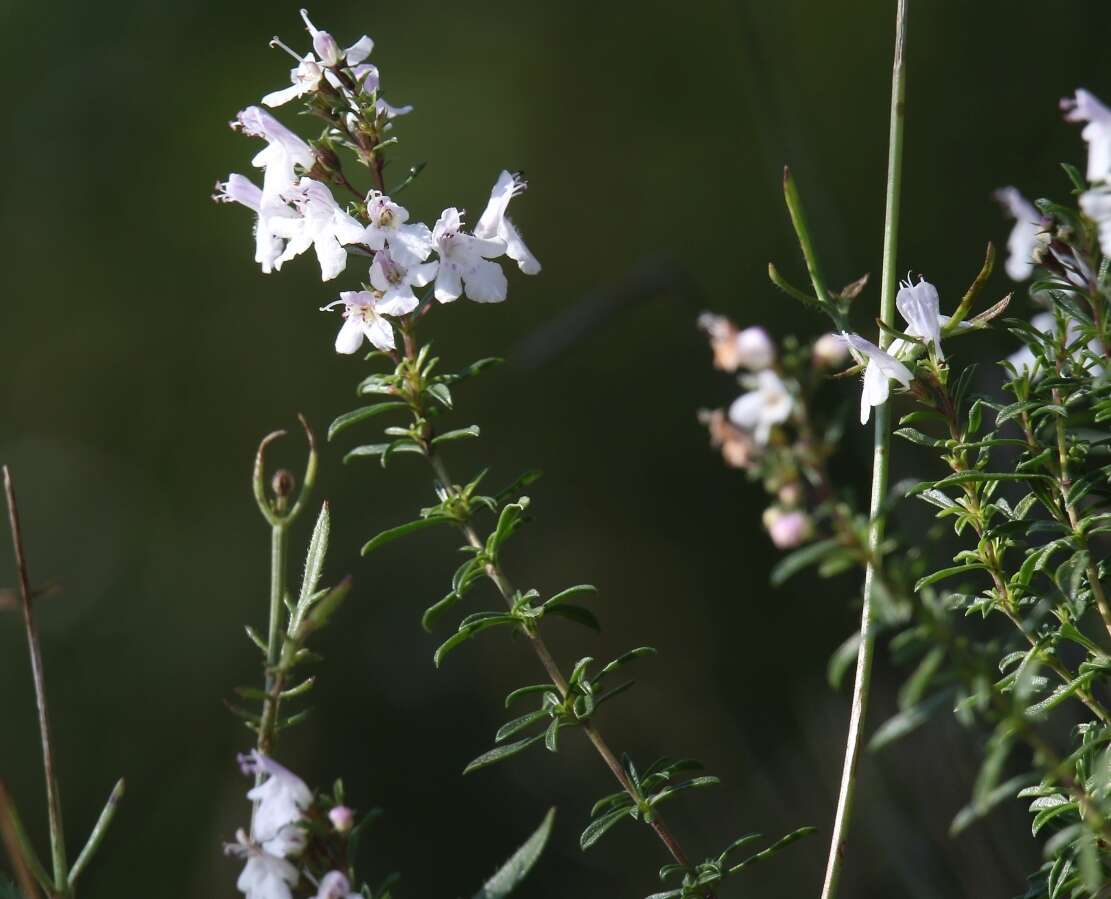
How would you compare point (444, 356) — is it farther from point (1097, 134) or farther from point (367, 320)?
point (1097, 134)

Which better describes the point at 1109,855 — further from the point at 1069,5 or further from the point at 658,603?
the point at 1069,5

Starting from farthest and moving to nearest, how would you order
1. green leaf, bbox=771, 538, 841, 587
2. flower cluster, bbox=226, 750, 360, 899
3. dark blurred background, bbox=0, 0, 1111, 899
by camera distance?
dark blurred background, bbox=0, 0, 1111, 899 < flower cluster, bbox=226, 750, 360, 899 < green leaf, bbox=771, 538, 841, 587

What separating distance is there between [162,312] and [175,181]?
8.5 inches

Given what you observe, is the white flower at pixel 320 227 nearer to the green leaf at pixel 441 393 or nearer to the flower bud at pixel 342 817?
the green leaf at pixel 441 393

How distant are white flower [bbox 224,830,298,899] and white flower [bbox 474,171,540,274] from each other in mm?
285

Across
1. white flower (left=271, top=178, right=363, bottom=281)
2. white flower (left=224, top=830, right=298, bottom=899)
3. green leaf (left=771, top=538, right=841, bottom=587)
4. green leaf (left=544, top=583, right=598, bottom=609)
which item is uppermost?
white flower (left=271, top=178, right=363, bottom=281)

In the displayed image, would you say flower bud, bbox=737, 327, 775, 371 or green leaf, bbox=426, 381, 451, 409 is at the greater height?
green leaf, bbox=426, 381, 451, 409

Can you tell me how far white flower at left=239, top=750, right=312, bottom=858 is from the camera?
48cm

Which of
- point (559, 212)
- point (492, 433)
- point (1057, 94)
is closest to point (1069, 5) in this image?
point (1057, 94)

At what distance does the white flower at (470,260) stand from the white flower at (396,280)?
1 cm

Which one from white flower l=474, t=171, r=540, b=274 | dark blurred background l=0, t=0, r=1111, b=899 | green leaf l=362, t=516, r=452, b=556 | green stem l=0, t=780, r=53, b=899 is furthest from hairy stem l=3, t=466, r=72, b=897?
dark blurred background l=0, t=0, r=1111, b=899

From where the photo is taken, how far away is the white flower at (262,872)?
478 millimetres

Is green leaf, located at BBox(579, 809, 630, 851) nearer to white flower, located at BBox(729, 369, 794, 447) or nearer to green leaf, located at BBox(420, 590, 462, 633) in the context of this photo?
green leaf, located at BBox(420, 590, 462, 633)

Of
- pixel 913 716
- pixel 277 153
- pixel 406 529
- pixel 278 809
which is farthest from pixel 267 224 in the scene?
pixel 913 716
